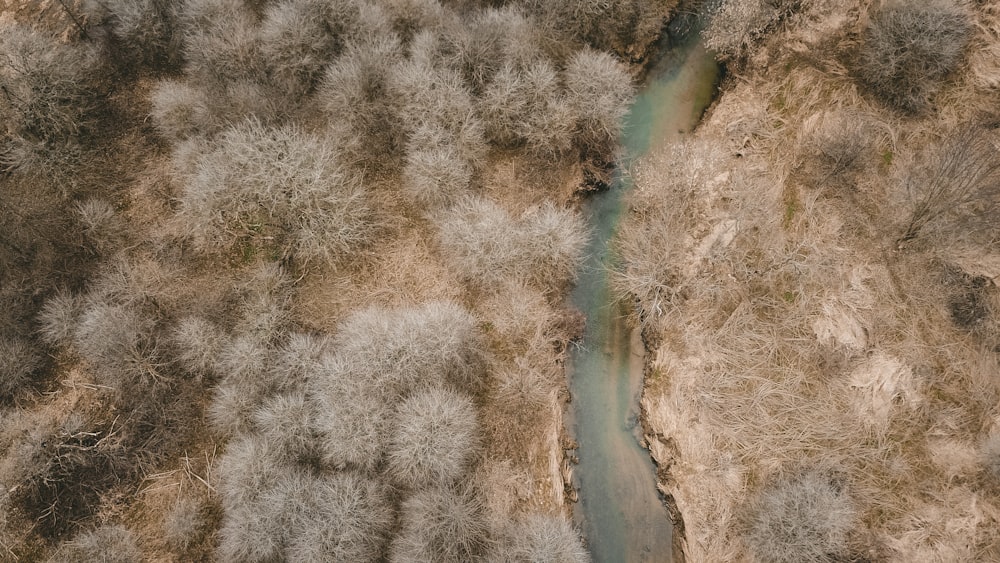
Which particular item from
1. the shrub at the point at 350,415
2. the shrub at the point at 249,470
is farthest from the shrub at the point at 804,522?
the shrub at the point at 249,470

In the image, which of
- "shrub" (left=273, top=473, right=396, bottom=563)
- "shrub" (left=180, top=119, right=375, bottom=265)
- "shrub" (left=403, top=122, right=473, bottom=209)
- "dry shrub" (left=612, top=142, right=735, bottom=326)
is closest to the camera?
"shrub" (left=273, top=473, right=396, bottom=563)

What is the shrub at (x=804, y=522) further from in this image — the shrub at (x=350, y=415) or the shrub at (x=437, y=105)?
the shrub at (x=437, y=105)

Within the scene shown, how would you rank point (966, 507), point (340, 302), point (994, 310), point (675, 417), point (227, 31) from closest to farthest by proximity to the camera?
point (966, 507), point (994, 310), point (675, 417), point (340, 302), point (227, 31)

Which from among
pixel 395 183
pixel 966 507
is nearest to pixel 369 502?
pixel 395 183

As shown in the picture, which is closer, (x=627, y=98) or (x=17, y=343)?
(x=17, y=343)

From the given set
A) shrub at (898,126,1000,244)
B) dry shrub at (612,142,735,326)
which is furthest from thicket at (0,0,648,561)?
shrub at (898,126,1000,244)

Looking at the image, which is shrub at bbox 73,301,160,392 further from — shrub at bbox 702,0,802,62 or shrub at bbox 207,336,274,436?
shrub at bbox 702,0,802,62

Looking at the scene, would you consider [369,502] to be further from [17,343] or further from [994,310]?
[994,310]
